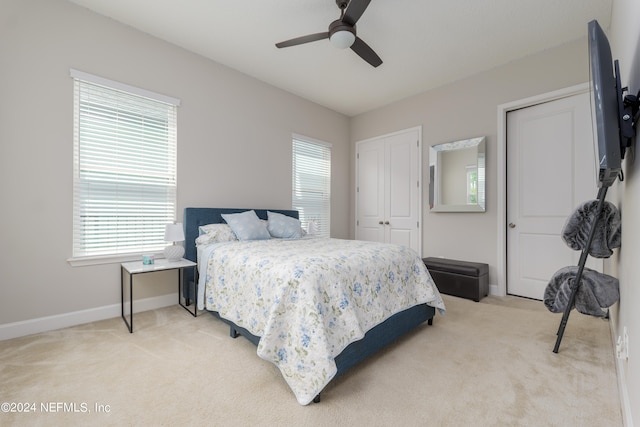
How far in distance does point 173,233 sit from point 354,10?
252cm

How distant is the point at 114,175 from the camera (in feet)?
9.16

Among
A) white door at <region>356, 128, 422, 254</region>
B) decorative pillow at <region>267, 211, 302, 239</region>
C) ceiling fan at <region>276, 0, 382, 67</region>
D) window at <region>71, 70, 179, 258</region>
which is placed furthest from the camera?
white door at <region>356, 128, 422, 254</region>

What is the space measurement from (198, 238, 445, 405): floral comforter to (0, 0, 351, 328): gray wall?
4.00 feet

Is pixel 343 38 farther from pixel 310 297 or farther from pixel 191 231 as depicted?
pixel 191 231

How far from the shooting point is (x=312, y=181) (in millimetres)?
4750

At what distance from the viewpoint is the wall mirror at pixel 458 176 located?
12.1 feet

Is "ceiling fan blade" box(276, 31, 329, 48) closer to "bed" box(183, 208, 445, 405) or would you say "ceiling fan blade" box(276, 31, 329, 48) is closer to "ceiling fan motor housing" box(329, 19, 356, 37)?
"ceiling fan motor housing" box(329, 19, 356, 37)

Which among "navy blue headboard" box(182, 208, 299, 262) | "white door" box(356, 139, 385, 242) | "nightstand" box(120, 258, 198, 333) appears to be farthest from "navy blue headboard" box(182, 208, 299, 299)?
"white door" box(356, 139, 385, 242)

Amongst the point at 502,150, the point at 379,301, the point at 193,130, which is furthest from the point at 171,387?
the point at 502,150

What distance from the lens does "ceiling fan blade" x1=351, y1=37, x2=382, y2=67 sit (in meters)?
2.47

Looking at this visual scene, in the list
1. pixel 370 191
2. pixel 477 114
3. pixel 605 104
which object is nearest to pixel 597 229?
pixel 605 104

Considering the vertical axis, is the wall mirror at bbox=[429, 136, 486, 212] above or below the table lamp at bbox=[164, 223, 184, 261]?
above

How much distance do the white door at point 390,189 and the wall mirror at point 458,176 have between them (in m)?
0.27

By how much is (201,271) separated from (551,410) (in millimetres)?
2666
